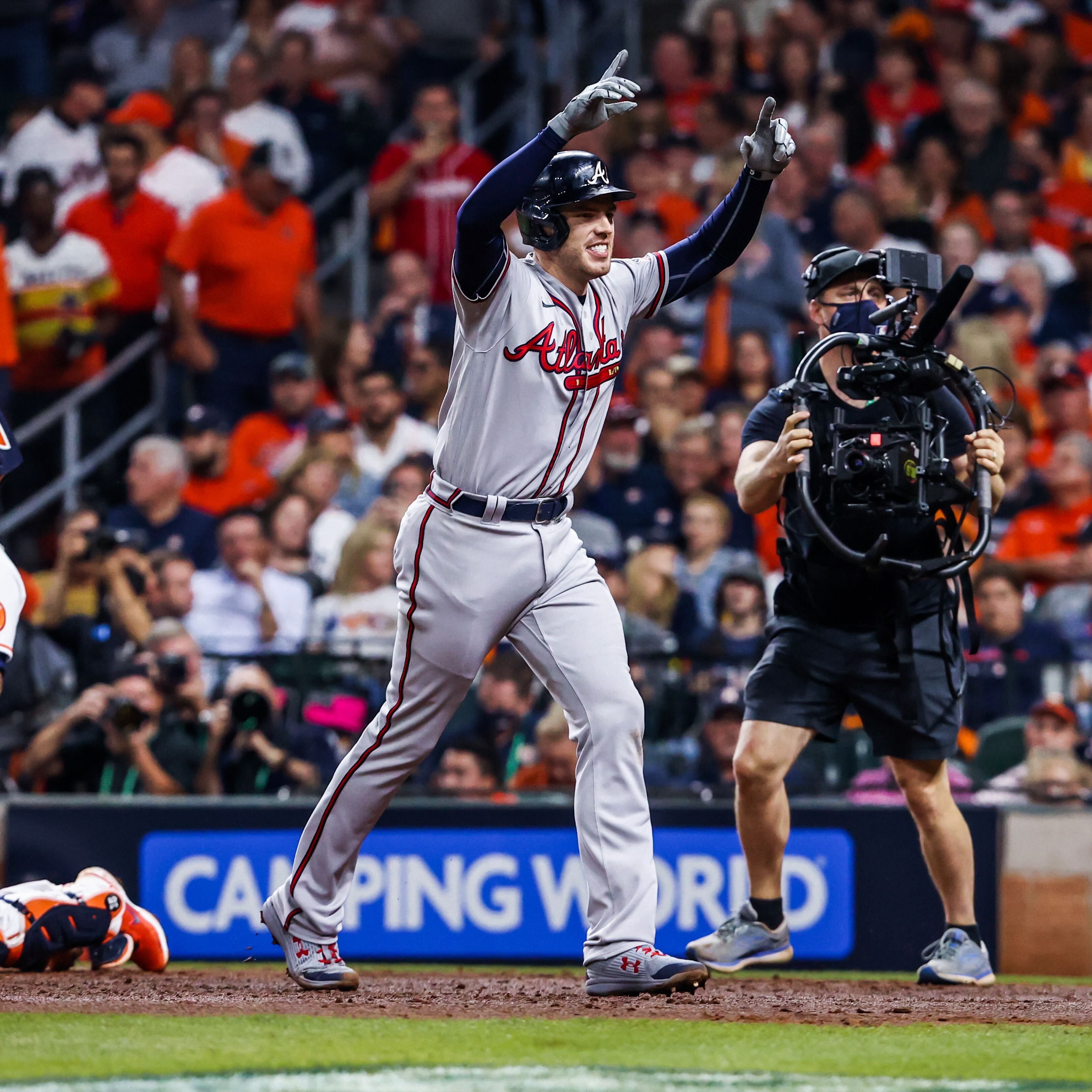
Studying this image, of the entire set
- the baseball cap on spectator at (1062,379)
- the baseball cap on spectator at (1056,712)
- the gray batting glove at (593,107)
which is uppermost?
the baseball cap on spectator at (1062,379)

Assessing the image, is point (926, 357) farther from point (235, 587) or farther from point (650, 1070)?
point (235, 587)

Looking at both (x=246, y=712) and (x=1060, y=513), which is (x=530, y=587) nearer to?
(x=246, y=712)

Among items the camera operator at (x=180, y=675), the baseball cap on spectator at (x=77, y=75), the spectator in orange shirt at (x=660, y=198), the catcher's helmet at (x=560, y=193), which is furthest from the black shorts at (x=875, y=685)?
the baseball cap on spectator at (x=77, y=75)

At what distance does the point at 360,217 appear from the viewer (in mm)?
11617

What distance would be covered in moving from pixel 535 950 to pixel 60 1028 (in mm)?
3230

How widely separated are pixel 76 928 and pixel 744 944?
75.0 inches

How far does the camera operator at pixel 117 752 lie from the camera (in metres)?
7.32

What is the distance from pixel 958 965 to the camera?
546cm

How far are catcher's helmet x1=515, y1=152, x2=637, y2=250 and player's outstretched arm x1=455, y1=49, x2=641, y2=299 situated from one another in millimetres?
179

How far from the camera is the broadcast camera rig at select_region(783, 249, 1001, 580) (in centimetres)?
518

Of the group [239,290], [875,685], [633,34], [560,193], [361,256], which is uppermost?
[633,34]

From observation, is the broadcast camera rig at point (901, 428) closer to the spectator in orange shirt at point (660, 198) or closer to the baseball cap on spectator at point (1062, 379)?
the baseball cap on spectator at point (1062, 379)

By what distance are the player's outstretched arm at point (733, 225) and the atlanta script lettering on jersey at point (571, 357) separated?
1.45 feet

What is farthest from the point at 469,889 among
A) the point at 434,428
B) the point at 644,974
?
the point at 434,428
